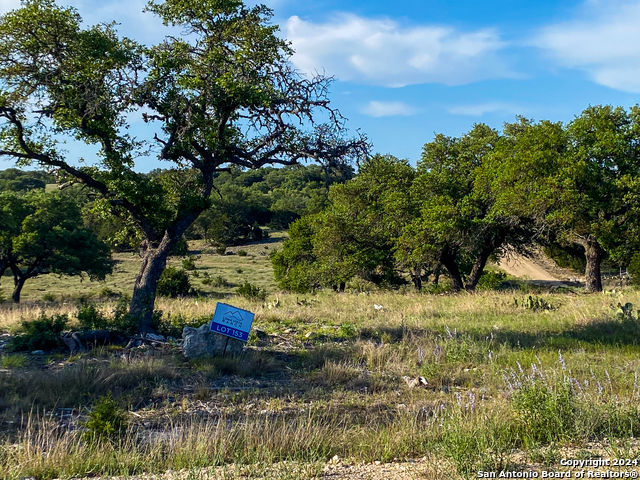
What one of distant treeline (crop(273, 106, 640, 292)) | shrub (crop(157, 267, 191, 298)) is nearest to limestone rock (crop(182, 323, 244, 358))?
distant treeline (crop(273, 106, 640, 292))

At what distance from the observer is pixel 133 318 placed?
10.4m

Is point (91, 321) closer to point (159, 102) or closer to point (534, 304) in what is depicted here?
point (159, 102)

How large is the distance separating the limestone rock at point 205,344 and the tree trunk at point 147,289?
1.87m

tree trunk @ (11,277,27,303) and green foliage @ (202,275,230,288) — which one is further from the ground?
tree trunk @ (11,277,27,303)

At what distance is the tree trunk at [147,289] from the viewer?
10.6 meters

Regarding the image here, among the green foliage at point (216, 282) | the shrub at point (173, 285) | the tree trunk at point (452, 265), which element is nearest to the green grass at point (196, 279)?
the green foliage at point (216, 282)

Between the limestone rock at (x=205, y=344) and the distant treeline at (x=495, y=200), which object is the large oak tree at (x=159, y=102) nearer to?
the limestone rock at (x=205, y=344)

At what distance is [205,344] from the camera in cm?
895

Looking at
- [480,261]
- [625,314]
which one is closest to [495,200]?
[480,261]

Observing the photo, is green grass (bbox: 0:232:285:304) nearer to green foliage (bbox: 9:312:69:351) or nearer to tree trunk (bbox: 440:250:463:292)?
tree trunk (bbox: 440:250:463:292)

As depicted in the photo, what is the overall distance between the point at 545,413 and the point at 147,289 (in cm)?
806

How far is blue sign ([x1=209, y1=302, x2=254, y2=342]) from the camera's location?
872cm

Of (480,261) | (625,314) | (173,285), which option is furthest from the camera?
(173,285)

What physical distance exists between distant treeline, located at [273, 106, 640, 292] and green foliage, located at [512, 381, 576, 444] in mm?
15202
